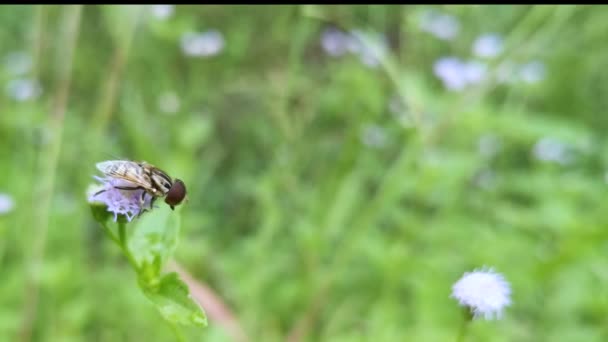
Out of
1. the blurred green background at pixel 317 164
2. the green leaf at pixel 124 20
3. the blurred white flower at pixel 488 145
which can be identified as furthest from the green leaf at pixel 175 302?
the blurred white flower at pixel 488 145

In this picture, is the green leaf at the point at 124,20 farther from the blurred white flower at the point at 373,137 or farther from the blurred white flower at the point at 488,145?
the blurred white flower at the point at 488,145

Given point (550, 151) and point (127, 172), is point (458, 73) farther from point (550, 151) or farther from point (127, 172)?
point (127, 172)

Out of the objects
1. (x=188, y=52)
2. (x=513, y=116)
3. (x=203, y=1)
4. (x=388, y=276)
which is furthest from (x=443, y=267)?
(x=203, y=1)

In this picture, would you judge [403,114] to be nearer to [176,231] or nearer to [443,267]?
[443,267]

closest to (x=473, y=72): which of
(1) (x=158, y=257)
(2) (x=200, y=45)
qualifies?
(2) (x=200, y=45)

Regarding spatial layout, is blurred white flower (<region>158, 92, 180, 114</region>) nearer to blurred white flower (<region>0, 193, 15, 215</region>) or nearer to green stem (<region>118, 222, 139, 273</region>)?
blurred white flower (<region>0, 193, 15, 215</region>)

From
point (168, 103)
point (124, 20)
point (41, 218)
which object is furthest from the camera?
point (168, 103)
